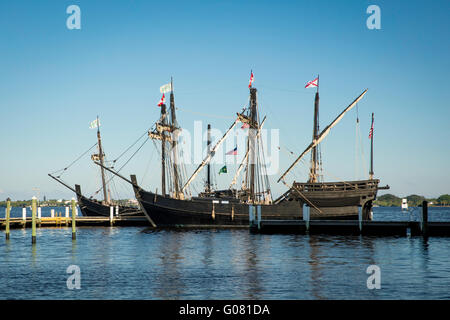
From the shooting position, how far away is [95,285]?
85.6ft

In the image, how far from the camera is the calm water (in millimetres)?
24078

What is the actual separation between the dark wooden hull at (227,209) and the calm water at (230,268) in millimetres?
14026

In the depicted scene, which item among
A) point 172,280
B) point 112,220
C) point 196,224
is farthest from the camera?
point 112,220

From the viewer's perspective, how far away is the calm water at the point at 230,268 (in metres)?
24.1

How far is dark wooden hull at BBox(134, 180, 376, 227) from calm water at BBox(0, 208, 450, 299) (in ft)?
46.0

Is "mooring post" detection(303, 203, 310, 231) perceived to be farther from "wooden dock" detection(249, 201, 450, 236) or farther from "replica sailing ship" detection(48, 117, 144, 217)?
"replica sailing ship" detection(48, 117, 144, 217)

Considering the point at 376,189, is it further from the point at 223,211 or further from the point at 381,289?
the point at 381,289

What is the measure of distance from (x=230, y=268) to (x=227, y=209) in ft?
115

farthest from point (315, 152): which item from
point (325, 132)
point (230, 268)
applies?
point (230, 268)

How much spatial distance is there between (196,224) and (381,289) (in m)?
44.4

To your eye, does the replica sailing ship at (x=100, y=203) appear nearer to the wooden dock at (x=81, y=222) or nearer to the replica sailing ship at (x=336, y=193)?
the wooden dock at (x=81, y=222)

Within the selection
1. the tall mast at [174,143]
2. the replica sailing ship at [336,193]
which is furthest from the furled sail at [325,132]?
the tall mast at [174,143]

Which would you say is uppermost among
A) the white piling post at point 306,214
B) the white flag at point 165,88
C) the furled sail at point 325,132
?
the white flag at point 165,88
